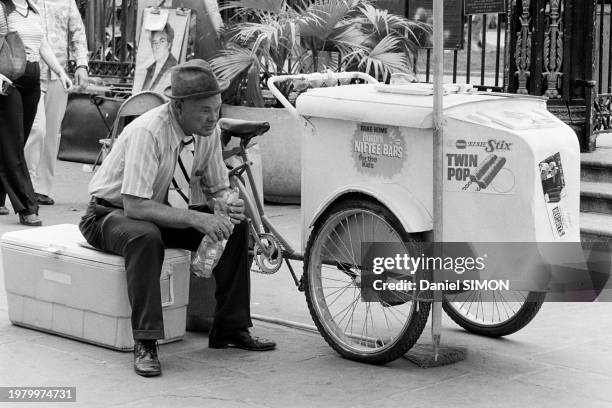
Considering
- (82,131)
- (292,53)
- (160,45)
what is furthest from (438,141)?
(82,131)

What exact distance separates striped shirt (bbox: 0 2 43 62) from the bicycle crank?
3.60m

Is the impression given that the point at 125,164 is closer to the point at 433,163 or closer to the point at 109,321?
the point at 109,321

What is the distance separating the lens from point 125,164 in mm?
5246

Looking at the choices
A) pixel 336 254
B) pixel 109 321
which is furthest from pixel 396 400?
pixel 109 321

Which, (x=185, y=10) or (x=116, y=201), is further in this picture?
(x=185, y=10)

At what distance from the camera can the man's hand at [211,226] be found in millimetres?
5172

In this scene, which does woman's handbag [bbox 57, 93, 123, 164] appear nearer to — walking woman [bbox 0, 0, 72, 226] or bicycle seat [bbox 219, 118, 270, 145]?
walking woman [bbox 0, 0, 72, 226]

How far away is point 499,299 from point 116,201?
1.97 m

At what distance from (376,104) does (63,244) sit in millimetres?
1750

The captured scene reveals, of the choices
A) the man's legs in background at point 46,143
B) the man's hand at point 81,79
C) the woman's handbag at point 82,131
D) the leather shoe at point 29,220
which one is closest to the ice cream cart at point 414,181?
the leather shoe at point 29,220

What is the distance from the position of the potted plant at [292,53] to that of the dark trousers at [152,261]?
13.2 feet

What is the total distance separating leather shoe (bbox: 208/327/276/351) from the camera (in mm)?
5547

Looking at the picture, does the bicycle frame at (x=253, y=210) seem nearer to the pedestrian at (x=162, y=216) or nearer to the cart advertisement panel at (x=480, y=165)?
the pedestrian at (x=162, y=216)

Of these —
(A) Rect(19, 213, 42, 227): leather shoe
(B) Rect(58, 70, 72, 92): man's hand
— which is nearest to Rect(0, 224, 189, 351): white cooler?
(A) Rect(19, 213, 42, 227): leather shoe
